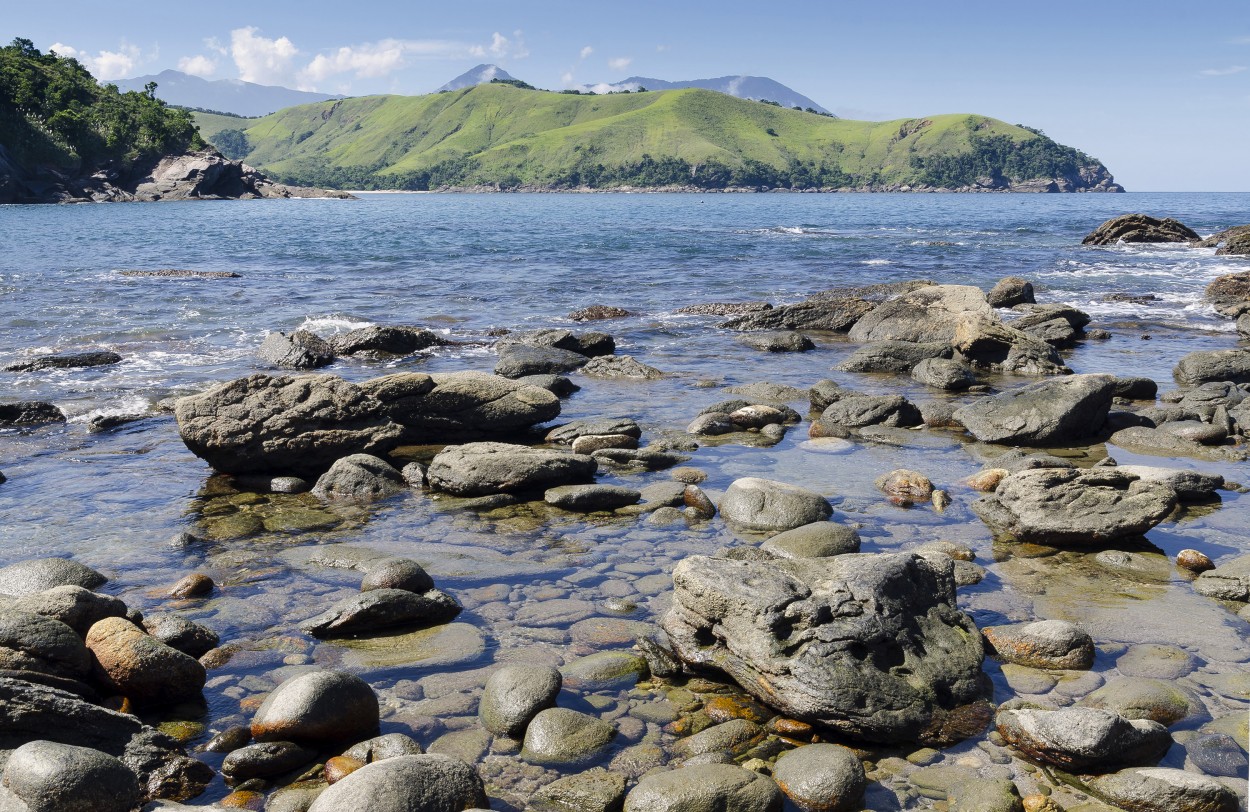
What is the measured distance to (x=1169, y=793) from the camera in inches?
200

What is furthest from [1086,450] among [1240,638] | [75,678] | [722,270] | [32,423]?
[722,270]

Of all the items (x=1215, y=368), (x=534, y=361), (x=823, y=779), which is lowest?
(x=823, y=779)

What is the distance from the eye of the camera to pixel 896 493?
1064 cm

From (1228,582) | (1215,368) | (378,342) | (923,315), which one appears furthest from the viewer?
(923,315)

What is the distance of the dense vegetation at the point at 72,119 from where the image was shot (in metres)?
121

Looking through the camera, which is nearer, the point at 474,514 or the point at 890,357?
A: the point at 474,514

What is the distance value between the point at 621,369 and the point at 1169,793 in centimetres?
1382

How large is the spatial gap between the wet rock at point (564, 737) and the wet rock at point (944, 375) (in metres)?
13.0

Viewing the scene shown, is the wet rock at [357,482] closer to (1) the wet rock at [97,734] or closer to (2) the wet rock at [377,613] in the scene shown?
(2) the wet rock at [377,613]

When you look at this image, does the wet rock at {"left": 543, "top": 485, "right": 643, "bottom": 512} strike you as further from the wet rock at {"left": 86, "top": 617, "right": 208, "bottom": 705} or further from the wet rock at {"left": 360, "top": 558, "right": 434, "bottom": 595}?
the wet rock at {"left": 86, "top": 617, "right": 208, "bottom": 705}

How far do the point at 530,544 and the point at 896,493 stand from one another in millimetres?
4278

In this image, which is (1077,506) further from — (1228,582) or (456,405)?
(456,405)

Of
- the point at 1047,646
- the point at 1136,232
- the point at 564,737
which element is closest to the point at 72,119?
the point at 1136,232

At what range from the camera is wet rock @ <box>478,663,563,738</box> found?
19.8 ft
